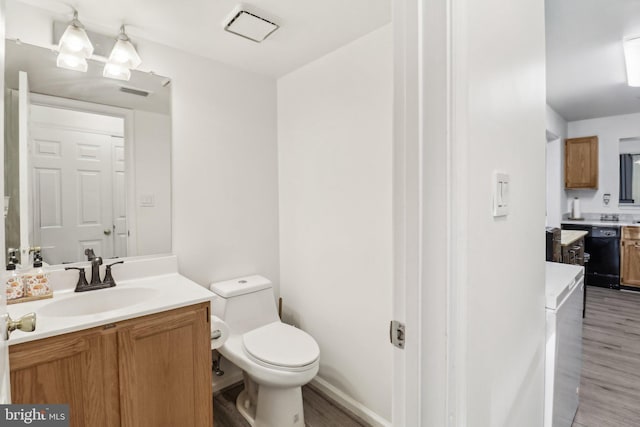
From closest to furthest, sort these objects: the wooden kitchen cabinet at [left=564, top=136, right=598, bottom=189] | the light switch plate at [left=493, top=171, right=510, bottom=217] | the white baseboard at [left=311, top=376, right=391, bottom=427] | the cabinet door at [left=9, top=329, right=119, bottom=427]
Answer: the light switch plate at [left=493, top=171, right=510, bottom=217], the cabinet door at [left=9, top=329, right=119, bottom=427], the white baseboard at [left=311, top=376, right=391, bottom=427], the wooden kitchen cabinet at [left=564, top=136, right=598, bottom=189]

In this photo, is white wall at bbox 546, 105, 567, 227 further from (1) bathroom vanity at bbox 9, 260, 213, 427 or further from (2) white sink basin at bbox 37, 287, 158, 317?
(2) white sink basin at bbox 37, 287, 158, 317

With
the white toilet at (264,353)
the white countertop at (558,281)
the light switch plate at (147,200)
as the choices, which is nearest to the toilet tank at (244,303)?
the white toilet at (264,353)

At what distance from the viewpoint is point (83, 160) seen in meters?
1.73

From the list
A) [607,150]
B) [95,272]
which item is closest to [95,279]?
[95,272]

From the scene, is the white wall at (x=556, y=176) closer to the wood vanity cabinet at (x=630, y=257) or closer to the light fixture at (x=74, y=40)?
the wood vanity cabinet at (x=630, y=257)

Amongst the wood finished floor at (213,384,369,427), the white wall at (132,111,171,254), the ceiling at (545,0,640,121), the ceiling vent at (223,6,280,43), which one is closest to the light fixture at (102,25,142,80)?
the white wall at (132,111,171,254)

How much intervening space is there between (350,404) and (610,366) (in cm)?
199

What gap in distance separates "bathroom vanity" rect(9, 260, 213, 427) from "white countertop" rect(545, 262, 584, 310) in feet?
5.01

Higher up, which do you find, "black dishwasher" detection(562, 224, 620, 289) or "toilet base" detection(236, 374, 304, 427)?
"black dishwasher" detection(562, 224, 620, 289)

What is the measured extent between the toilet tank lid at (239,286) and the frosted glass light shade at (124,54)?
1359 millimetres

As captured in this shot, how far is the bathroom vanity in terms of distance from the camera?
114cm

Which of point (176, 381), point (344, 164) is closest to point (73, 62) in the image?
point (344, 164)

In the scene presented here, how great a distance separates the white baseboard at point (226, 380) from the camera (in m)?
2.09

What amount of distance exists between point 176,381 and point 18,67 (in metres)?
1.65
